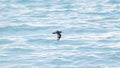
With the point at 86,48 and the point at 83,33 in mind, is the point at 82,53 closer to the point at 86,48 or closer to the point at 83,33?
the point at 86,48

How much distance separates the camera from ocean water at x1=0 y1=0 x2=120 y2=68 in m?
22.1

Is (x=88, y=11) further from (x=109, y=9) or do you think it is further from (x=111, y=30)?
(x=111, y=30)

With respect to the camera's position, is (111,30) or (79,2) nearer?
(111,30)

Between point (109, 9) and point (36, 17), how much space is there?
4.62m

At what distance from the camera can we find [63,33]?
2575 cm

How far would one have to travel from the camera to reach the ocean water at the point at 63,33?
22078 mm

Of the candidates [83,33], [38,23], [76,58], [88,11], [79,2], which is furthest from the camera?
[79,2]

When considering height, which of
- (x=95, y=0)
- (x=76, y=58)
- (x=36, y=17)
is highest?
(x=95, y=0)

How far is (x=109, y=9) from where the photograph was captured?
31.0 m

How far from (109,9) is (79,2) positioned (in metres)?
2.62

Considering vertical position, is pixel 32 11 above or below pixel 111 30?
above

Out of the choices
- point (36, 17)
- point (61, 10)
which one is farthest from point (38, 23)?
point (61, 10)

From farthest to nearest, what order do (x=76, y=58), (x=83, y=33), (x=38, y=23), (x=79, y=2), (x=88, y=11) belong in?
(x=79, y=2), (x=88, y=11), (x=38, y=23), (x=83, y=33), (x=76, y=58)

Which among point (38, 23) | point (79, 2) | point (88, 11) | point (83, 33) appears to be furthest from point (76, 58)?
point (79, 2)
